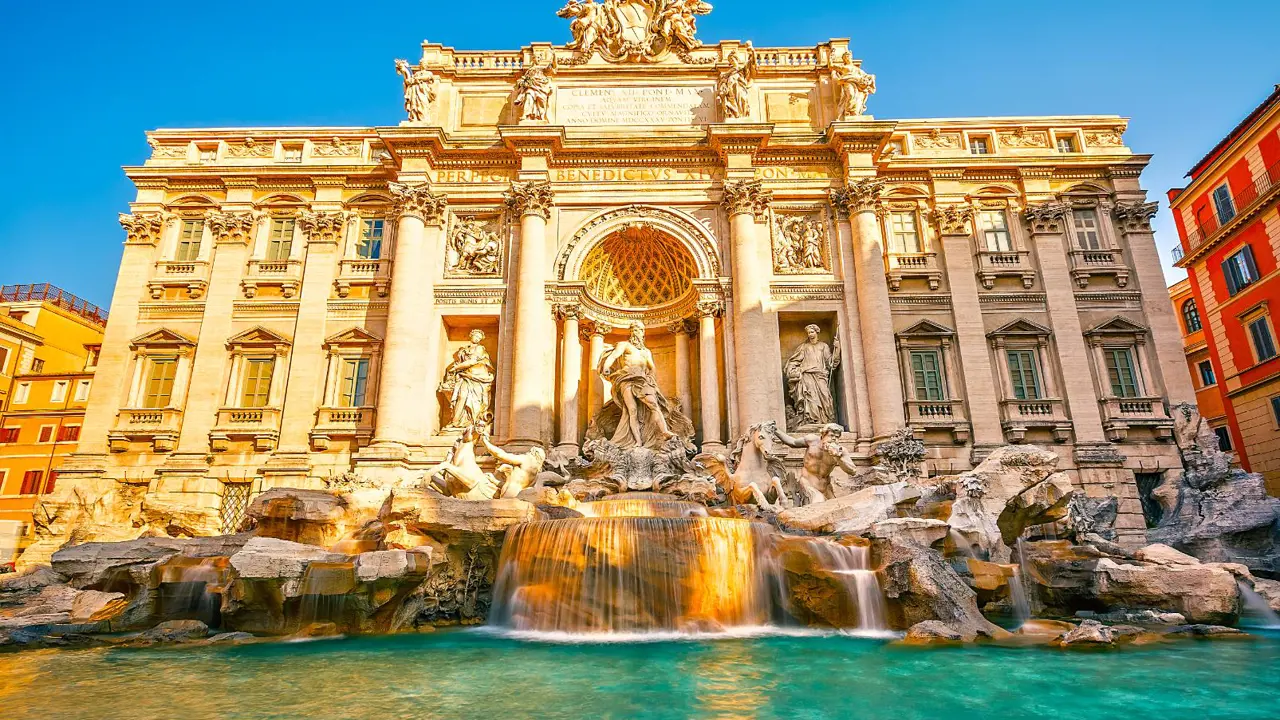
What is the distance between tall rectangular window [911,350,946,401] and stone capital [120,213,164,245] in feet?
78.0

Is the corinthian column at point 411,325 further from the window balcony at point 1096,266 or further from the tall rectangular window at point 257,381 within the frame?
the window balcony at point 1096,266

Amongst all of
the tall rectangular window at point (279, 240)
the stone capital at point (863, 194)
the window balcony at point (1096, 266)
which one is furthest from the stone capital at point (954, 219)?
the tall rectangular window at point (279, 240)

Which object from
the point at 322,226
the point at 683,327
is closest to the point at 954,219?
the point at 683,327

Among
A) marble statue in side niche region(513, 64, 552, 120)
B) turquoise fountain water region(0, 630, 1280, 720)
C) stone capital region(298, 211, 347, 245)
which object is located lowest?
turquoise fountain water region(0, 630, 1280, 720)

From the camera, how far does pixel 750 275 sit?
18469 mm

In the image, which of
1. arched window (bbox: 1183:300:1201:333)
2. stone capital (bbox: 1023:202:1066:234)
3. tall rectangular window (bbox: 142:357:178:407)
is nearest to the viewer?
tall rectangular window (bbox: 142:357:178:407)

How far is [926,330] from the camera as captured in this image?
63.1ft

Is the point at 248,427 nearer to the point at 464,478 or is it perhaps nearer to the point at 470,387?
the point at 470,387

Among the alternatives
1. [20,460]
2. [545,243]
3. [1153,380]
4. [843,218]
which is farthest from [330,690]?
[20,460]

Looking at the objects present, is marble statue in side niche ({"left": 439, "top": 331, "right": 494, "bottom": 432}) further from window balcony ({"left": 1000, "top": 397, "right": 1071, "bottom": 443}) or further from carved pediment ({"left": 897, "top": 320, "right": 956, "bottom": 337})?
window balcony ({"left": 1000, "top": 397, "right": 1071, "bottom": 443})

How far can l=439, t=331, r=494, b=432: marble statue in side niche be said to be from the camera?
1791 centimetres

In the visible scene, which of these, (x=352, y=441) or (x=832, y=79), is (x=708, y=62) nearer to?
(x=832, y=79)

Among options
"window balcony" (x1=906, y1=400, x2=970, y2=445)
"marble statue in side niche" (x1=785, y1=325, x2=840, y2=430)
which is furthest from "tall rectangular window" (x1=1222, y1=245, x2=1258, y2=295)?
"marble statue in side niche" (x1=785, y1=325, x2=840, y2=430)

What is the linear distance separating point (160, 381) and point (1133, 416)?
28.3 meters
